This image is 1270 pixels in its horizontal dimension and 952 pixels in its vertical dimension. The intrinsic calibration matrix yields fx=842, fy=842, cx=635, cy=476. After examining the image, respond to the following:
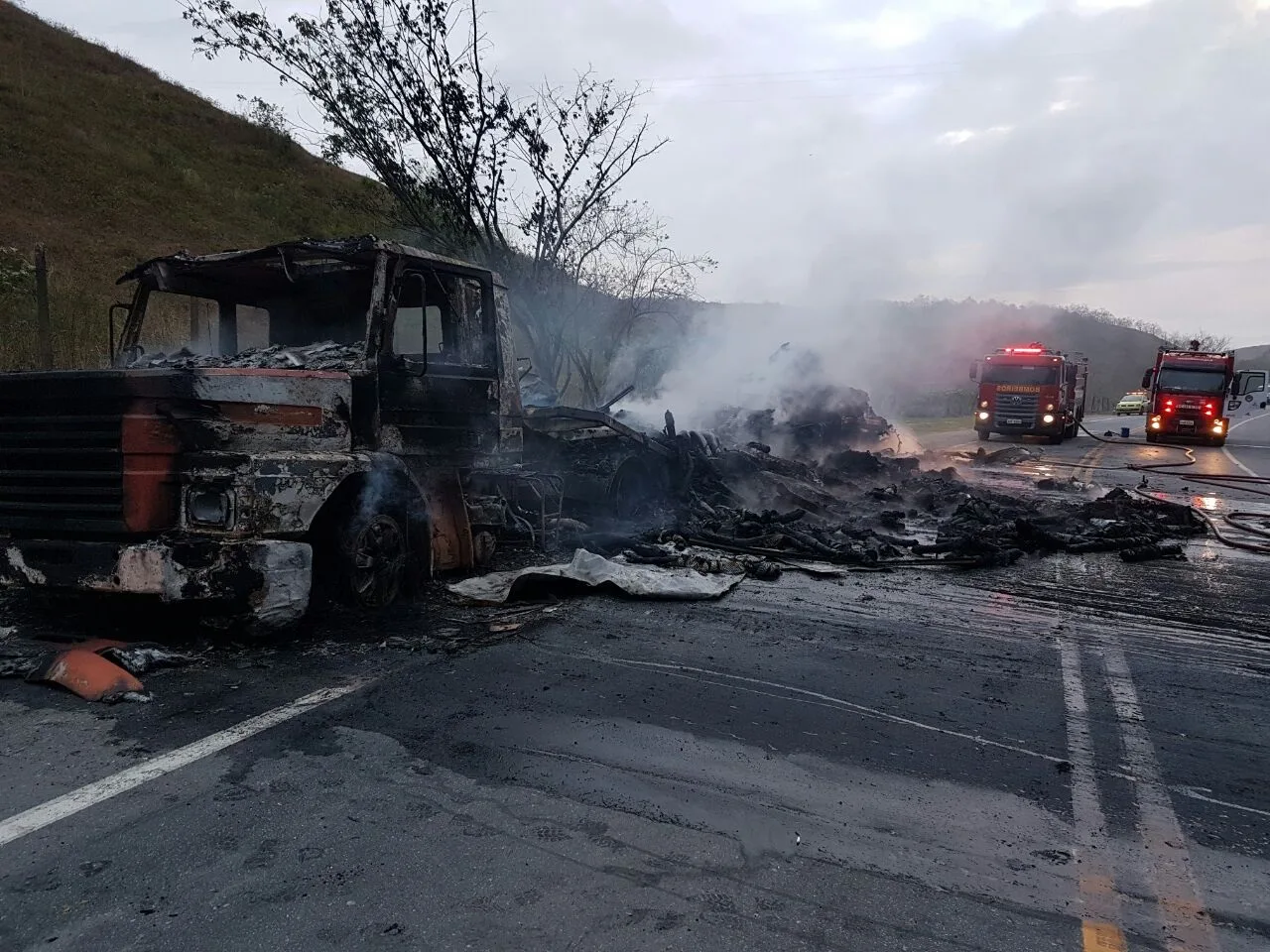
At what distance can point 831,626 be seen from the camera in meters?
5.96

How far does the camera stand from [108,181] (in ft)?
98.0

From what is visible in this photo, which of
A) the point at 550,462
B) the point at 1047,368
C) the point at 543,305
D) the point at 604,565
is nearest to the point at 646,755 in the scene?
the point at 604,565

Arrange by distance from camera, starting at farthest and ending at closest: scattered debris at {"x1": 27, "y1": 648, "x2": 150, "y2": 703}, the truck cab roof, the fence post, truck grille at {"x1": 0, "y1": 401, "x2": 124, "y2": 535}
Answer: the fence post, the truck cab roof, truck grille at {"x1": 0, "y1": 401, "x2": 124, "y2": 535}, scattered debris at {"x1": 27, "y1": 648, "x2": 150, "y2": 703}

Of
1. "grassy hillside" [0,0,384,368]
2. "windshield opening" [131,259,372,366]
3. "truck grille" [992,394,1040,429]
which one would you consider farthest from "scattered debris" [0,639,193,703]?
"truck grille" [992,394,1040,429]

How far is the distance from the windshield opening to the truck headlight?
1.21 meters

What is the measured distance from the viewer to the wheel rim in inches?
216

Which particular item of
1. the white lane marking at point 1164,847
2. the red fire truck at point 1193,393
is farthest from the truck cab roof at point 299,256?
the red fire truck at point 1193,393

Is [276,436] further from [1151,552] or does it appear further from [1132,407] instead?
[1132,407]

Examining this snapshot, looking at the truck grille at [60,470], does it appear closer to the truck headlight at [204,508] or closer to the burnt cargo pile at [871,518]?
the truck headlight at [204,508]

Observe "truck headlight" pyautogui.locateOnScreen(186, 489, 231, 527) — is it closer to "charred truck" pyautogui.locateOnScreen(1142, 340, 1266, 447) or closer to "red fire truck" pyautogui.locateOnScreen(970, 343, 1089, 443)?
"red fire truck" pyautogui.locateOnScreen(970, 343, 1089, 443)

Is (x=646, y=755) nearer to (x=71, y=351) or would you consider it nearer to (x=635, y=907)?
(x=635, y=907)

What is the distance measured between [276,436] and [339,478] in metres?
0.44

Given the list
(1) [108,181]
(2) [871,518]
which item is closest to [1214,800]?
(2) [871,518]

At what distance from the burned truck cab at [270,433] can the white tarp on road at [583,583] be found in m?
0.34
